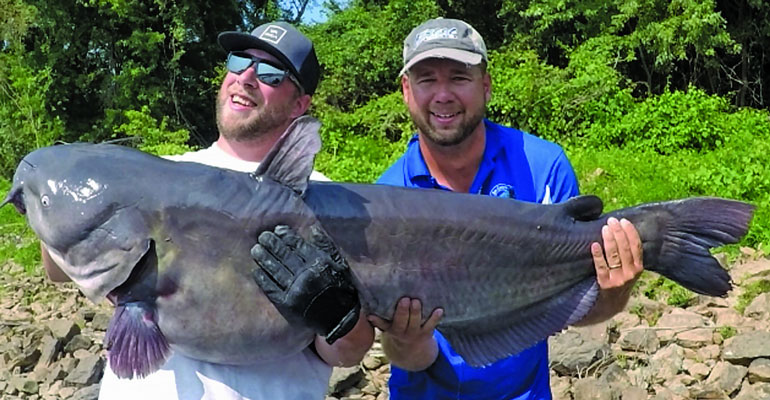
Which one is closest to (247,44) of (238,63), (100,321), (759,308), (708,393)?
(238,63)

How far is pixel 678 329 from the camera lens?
6.23 meters

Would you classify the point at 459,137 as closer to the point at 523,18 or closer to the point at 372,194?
the point at 372,194

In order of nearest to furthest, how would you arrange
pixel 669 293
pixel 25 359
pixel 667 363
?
pixel 667 363, pixel 25 359, pixel 669 293

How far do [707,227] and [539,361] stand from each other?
864 millimetres

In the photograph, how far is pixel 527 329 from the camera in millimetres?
2869

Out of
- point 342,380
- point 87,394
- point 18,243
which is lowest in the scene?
point 18,243

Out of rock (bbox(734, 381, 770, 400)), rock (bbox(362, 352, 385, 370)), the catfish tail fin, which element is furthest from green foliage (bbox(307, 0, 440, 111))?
the catfish tail fin

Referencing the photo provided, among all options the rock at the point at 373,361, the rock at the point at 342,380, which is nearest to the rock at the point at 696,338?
the rock at the point at 373,361

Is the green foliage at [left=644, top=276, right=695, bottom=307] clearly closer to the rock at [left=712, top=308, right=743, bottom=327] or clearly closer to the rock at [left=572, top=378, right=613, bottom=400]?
the rock at [left=712, top=308, right=743, bottom=327]

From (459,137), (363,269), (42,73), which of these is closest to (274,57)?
(459,137)

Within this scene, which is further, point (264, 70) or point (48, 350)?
point (48, 350)

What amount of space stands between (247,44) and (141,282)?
1.17 metres

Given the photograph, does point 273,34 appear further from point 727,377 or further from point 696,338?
point 696,338

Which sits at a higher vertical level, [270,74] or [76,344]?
[270,74]
